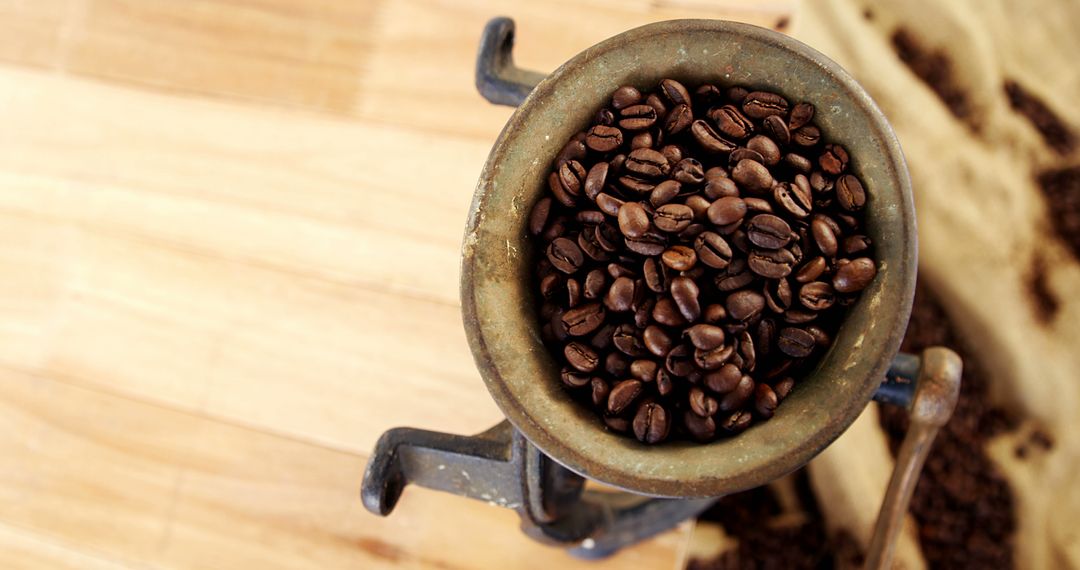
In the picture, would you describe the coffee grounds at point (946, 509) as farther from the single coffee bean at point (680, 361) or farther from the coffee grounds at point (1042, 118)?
the single coffee bean at point (680, 361)

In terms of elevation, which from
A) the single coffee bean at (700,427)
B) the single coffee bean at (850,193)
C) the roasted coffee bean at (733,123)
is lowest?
the single coffee bean at (700,427)

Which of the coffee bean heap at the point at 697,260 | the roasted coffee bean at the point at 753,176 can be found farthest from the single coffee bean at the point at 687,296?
the roasted coffee bean at the point at 753,176

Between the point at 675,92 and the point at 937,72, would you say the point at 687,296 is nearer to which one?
the point at 675,92

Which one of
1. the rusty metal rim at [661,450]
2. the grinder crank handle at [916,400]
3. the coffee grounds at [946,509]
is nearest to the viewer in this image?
the rusty metal rim at [661,450]

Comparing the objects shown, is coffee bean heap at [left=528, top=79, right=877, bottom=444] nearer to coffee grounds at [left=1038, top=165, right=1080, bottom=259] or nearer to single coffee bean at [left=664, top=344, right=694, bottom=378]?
single coffee bean at [left=664, top=344, right=694, bottom=378]

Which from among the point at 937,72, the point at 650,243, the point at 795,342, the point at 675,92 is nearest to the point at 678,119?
the point at 675,92
